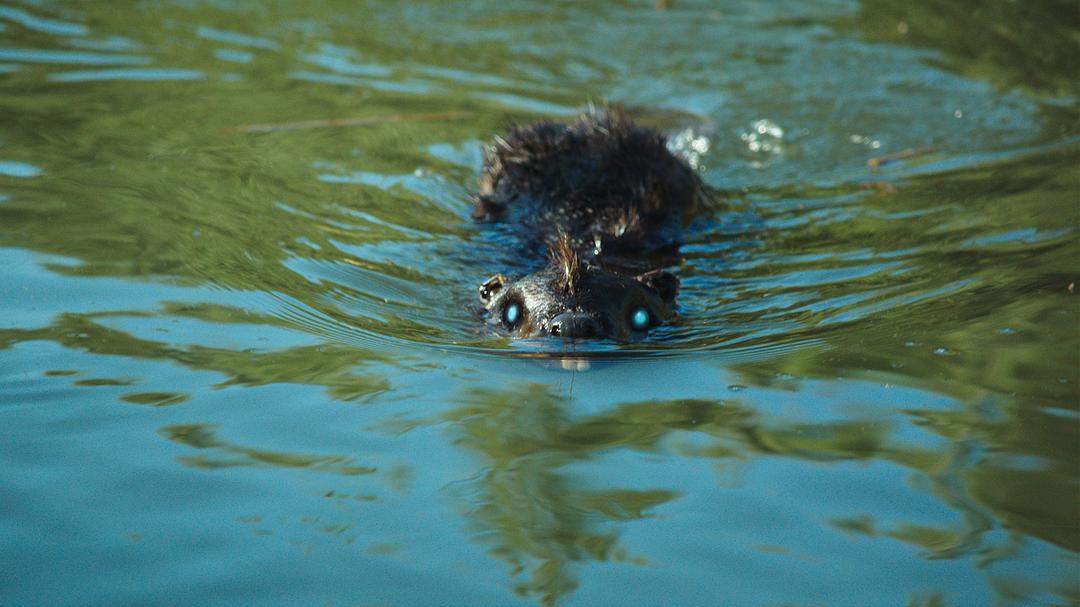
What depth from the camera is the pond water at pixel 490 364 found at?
3279 mm

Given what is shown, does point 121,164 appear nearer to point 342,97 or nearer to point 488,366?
point 342,97

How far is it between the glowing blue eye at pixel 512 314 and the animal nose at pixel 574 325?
365 millimetres

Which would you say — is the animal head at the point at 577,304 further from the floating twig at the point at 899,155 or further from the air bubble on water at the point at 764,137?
the air bubble on water at the point at 764,137

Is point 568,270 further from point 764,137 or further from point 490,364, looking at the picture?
point 764,137

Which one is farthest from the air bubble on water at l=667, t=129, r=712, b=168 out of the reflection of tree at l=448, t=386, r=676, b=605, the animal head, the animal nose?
the reflection of tree at l=448, t=386, r=676, b=605

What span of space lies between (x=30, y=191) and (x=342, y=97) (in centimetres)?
348

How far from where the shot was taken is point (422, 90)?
1009 centimetres

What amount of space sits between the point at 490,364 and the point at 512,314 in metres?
0.57

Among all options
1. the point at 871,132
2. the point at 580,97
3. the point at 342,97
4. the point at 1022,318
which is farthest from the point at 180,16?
the point at 1022,318

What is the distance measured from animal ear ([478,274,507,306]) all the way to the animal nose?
0.78m

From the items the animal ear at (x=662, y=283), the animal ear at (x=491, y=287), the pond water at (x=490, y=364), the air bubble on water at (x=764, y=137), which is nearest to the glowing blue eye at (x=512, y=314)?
the pond water at (x=490, y=364)

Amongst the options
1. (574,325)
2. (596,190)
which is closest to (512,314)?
(574,325)

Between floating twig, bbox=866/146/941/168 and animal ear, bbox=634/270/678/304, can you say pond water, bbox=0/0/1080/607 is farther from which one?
animal ear, bbox=634/270/678/304

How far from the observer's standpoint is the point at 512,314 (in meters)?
5.31
